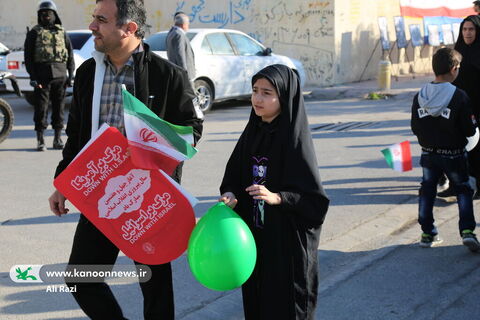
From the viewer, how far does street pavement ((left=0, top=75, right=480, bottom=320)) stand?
14.4 ft

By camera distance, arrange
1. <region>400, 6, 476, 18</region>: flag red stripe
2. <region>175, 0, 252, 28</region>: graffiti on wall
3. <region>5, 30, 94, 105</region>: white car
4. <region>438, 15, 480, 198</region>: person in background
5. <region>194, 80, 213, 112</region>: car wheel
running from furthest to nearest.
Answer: <region>400, 6, 476, 18</region>: flag red stripe < <region>175, 0, 252, 28</region>: graffiti on wall < <region>5, 30, 94, 105</region>: white car < <region>194, 80, 213, 112</region>: car wheel < <region>438, 15, 480, 198</region>: person in background

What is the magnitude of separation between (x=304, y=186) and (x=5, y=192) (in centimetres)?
509

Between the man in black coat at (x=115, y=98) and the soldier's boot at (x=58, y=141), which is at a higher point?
the man in black coat at (x=115, y=98)

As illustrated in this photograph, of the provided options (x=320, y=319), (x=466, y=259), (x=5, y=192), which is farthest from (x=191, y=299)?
(x=5, y=192)

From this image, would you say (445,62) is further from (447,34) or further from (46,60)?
(447,34)

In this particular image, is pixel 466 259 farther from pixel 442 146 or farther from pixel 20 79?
pixel 20 79

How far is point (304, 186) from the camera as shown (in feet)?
10.3

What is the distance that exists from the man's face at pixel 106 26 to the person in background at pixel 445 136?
2.94 m

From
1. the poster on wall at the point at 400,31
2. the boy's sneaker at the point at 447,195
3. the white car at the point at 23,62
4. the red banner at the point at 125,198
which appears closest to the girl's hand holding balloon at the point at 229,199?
the red banner at the point at 125,198

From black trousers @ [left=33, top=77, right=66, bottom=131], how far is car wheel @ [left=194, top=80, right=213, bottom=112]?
157 inches

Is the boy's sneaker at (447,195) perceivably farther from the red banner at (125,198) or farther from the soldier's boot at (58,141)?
the soldier's boot at (58,141)

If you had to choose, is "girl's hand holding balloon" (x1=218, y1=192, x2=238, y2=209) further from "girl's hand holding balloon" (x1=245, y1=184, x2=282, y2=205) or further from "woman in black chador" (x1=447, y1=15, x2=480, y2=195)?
"woman in black chador" (x1=447, y1=15, x2=480, y2=195)

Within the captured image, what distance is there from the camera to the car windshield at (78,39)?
1455 cm

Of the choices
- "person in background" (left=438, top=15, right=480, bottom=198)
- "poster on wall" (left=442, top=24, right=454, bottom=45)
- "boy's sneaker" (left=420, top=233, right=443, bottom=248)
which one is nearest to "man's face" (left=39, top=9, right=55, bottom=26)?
"person in background" (left=438, top=15, right=480, bottom=198)
